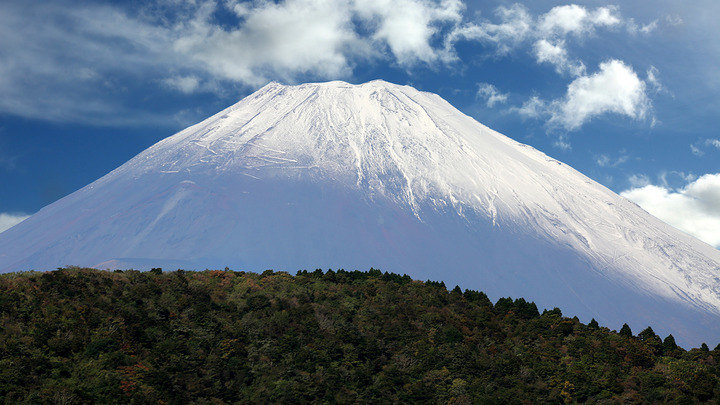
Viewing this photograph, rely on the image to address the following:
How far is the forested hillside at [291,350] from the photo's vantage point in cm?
6700

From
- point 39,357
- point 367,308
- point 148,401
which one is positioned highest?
point 367,308

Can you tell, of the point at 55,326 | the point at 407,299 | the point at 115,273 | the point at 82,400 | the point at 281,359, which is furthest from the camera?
the point at 407,299

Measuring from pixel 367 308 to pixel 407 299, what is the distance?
23.7ft

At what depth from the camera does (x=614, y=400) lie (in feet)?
231

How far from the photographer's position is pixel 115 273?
89.5 meters

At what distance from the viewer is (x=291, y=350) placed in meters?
80.6

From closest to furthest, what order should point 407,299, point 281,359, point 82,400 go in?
point 82,400, point 281,359, point 407,299

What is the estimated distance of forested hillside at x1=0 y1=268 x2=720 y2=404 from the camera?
67000 millimetres

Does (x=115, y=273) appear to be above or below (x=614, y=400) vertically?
above

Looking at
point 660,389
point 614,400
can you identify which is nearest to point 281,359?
point 614,400

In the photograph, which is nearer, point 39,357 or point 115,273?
point 39,357

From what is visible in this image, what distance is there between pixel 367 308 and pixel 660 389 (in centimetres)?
3936

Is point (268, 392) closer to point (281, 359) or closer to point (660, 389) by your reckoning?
point (281, 359)

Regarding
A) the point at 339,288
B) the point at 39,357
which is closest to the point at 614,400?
the point at 339,288
